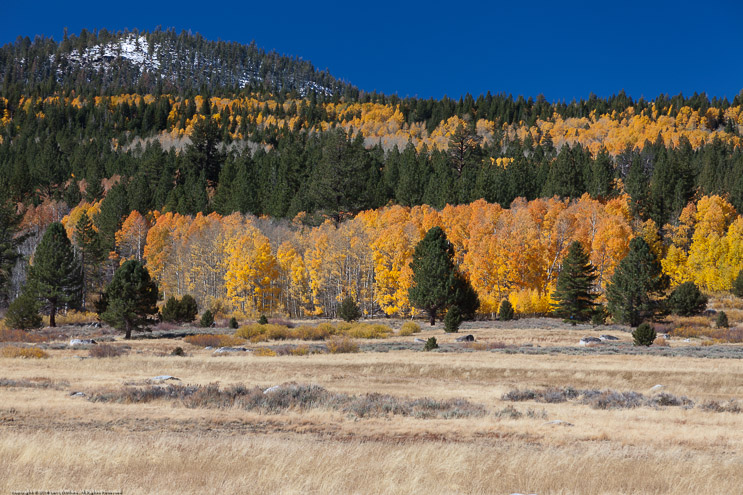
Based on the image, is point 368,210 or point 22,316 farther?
point 368,210

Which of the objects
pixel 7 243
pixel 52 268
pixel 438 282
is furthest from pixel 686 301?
pixel 7 243

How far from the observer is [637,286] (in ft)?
169

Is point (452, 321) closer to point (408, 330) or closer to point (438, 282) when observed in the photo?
point (408, 330)

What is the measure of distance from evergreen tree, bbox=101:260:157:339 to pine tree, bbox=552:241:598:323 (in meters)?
36.5

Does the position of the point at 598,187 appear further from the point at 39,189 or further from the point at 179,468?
the point at 39,189

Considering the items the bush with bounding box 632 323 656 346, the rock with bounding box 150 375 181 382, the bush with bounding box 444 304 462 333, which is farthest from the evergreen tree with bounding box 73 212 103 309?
the bush with bounding box 632 323 656 346

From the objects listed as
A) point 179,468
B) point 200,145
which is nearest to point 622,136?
point 200,145

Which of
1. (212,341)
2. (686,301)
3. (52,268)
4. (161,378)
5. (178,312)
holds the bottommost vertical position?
(212,341)

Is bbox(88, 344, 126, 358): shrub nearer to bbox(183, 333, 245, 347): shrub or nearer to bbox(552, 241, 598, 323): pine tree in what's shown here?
bbox(183, 333, 245, 347): shrub

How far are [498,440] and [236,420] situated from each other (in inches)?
270

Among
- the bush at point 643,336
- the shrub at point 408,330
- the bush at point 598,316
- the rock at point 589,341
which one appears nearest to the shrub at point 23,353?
→ the shrub at point 408,330

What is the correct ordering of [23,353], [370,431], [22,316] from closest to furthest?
[370,431] → [23,353] → [22,316]

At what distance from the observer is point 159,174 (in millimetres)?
121375

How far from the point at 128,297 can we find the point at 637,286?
138 ft
